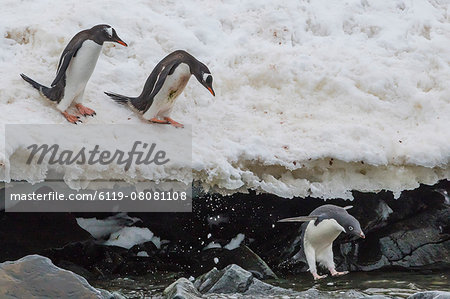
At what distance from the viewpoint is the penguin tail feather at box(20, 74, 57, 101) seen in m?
7.79

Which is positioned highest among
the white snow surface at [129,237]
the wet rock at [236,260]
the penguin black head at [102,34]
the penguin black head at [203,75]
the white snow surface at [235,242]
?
the penguin black head at [102,34]

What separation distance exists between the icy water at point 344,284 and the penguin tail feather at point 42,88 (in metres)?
1.76

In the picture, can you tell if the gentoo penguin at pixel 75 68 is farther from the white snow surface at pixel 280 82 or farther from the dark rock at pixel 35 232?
the dark rock at pixel 35 232

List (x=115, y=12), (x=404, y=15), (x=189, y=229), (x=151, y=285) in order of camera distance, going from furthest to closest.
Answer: (x=404, y=15)
(x=115, y=12)
(x=189, y=229)
(x=151, y=285)

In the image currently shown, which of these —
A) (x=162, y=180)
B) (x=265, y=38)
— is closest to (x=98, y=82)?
(x=162, y=180)

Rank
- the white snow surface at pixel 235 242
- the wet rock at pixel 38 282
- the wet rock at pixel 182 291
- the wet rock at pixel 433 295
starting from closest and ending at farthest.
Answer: the wet rock at pixel 38 282 → the wet rock at pixel 433 295 → the wet rock at pixel 182 291 → the white snow surface at pixel 235 242

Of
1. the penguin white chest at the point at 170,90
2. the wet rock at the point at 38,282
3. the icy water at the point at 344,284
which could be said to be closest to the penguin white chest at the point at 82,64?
the penguin white chest at the point at 170,90

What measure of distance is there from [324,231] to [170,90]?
1.94 m

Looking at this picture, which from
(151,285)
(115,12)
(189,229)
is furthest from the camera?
(115,12)

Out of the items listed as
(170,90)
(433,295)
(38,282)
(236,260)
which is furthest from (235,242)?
(38,282)

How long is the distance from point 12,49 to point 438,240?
4.71 metres

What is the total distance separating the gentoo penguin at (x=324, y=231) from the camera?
753cm

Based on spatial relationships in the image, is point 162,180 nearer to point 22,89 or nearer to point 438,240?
point 22,89

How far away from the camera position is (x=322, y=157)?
8.02 m
